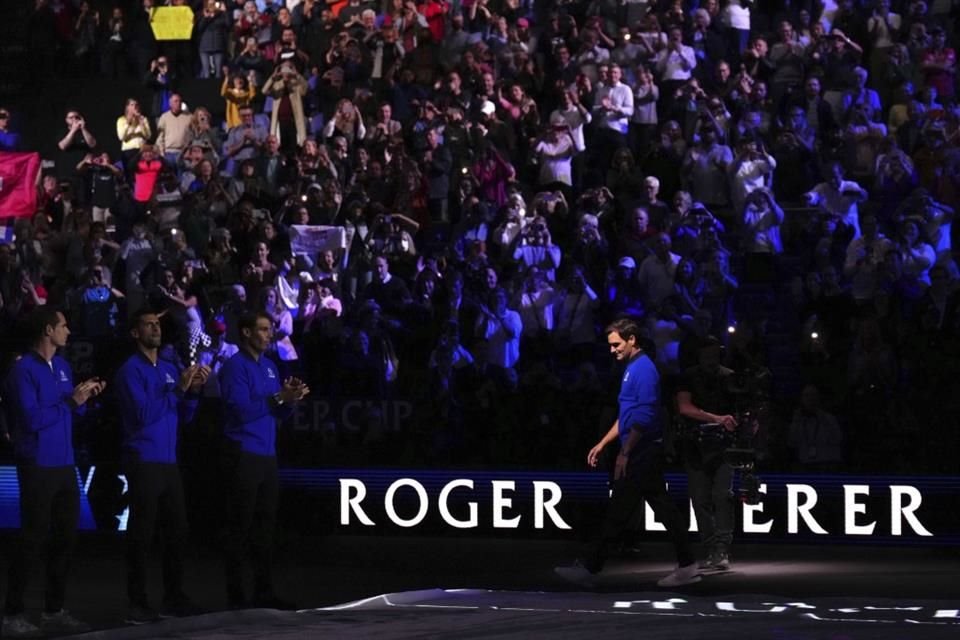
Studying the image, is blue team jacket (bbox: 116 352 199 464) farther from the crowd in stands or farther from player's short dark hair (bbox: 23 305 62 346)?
the crowd in stands

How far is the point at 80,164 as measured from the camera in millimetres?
23750

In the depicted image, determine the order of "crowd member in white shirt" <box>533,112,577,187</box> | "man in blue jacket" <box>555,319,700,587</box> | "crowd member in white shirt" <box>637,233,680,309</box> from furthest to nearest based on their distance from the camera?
"crowd member in white shirt" <box>533,112,577,187</box>
"crowd member in white shirt" <box>637,233,680,309</box>
"man in blue jacket" <box>555,319,700,587</box>

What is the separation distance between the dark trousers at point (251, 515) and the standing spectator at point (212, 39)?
15541 millimetres

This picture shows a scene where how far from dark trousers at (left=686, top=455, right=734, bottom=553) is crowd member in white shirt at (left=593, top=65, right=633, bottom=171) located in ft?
27.7

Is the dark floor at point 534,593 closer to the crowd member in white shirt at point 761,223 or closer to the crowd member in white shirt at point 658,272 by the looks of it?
the crowd member in white shirt at point 658,272

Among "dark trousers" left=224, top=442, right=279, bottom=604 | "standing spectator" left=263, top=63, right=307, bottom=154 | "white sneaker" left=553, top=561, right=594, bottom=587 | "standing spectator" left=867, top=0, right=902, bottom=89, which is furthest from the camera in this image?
"standing spectator" left=263, top=63, right=307, bottom=154

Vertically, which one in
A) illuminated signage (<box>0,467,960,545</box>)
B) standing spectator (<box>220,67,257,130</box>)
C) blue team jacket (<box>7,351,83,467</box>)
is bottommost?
illuminated signage (<box>0,467,960,545</box>)

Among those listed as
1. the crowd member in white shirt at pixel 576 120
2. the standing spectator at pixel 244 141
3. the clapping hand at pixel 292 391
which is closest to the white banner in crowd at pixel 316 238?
the standing spectator at pixel 244 141

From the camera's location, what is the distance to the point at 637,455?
1237 cm

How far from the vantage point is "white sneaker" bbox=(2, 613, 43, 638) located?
10086 millimetres

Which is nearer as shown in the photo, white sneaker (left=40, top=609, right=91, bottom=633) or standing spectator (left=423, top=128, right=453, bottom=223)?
white sneaker (left=40, top=609, right=91, bottom=633)

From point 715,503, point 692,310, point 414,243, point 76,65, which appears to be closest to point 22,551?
point 715,503

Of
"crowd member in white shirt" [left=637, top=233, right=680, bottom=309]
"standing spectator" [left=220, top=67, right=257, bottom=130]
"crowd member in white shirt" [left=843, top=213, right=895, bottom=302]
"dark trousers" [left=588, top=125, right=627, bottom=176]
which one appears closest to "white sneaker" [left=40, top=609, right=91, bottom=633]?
"crowd member in white shirt" [left=637, top=233, right=680, bottom=309]

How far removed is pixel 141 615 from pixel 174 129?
1404 centimetres
